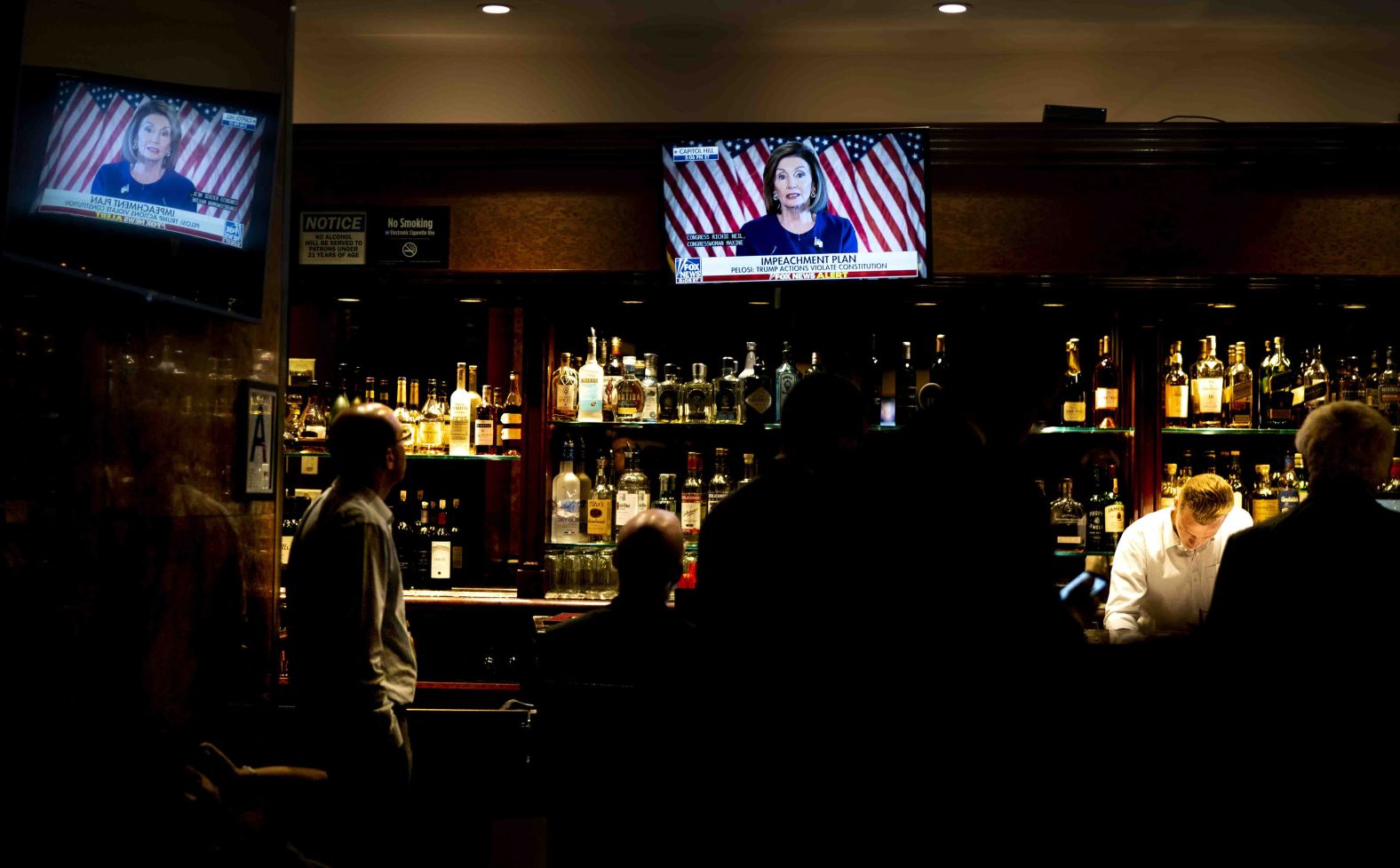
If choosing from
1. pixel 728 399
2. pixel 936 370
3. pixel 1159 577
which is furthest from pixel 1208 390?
pixel 728 399

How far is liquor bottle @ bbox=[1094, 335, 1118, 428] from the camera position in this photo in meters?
4.41

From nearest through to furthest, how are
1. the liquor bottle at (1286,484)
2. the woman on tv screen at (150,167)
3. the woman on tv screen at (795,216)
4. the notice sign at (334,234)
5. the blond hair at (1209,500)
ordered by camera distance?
the woman on tv screen at (150,167)
the blond hair at (1209,500)
the woman on tv screen at (795,216)
the liquor bottle at (1286,484)
the notice sign at (334,234)

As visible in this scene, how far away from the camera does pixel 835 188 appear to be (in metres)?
4.17

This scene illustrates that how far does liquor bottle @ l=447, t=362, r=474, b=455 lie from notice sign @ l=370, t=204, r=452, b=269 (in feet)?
1.56

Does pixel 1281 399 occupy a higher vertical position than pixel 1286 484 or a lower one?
higher

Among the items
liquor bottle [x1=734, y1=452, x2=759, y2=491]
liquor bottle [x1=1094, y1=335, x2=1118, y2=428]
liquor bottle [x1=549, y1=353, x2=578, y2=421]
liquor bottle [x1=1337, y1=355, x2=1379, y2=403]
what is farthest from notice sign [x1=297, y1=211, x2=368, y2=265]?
liquor bottle [x1=1337, y1=355, x2=1379, y2=403]

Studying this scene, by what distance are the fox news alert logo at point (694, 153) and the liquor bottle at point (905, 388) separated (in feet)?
3.80

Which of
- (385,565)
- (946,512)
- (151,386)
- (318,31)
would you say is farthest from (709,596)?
(318,31)

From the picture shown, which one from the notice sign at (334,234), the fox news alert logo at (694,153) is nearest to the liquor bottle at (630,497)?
the fox news alert logo at (694,153)

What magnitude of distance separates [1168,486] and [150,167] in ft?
12.6

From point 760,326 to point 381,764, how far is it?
2.54 m

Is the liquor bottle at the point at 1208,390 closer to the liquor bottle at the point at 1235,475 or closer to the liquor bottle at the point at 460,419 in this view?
the liquor bottle at the point at 1235,475

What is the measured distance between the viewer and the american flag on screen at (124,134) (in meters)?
2.34

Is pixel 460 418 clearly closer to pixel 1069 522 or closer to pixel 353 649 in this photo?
pixel 353 649
